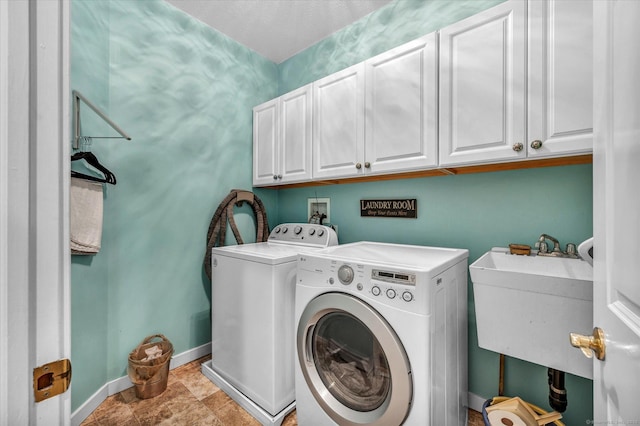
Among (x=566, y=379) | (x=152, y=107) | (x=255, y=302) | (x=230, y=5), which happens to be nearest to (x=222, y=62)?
(x=230, y=5)

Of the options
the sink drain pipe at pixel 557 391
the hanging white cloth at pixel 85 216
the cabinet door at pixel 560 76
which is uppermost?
the cabinet door at pixel 560 76

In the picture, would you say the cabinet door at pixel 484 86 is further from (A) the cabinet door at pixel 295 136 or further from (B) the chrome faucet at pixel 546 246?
(A) the cabinet door at pixel 295 136

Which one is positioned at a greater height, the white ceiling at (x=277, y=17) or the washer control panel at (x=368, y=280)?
the white ceiling at (x=277, y=17)

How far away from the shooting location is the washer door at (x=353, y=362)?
1.15m

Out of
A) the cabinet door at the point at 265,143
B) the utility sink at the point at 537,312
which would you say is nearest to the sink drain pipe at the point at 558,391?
the utility sink at the point at 537,312

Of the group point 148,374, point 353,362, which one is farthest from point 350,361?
point 148,374

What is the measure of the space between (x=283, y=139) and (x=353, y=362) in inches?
67.9

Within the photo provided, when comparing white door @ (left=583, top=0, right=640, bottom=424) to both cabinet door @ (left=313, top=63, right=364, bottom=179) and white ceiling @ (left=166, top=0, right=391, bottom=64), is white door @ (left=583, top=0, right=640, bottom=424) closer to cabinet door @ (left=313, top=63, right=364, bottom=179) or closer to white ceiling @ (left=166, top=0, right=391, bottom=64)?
cabinet door @ (left=313, top=63, right=364, bottom=179)

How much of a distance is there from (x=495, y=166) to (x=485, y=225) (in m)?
0.36

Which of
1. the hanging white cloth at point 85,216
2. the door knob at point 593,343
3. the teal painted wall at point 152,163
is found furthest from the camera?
the teal painted wall at point 152,163

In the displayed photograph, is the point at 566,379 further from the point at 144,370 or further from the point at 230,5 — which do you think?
the point at 230,5

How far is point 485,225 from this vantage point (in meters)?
1.65

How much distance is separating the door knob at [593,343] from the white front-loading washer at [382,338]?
522mm

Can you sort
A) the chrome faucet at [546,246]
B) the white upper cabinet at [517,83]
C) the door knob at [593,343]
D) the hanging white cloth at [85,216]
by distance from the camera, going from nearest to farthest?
1. the door knob at [593,343]
2. the white upper cabinet at [517,83]
3. the chrome faucet at [546,246]
4. the hanging white cloth at [85,216]
